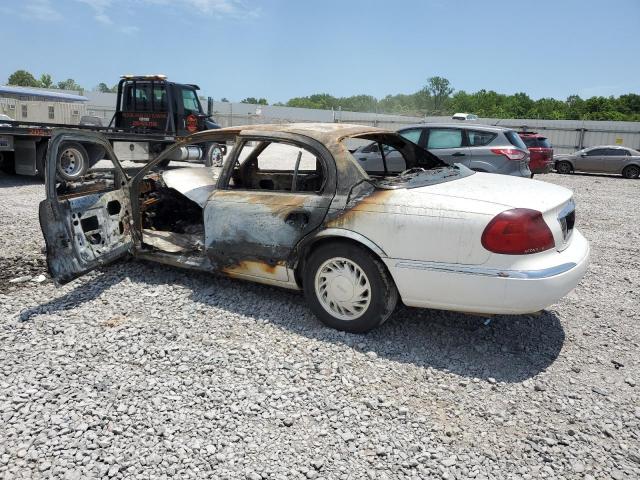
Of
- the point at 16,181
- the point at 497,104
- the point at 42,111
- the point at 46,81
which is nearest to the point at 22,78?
the point at 46,81

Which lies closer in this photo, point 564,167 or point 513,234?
point 513,234

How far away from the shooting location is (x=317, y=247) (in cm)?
369

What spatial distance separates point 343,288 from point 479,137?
7.01m

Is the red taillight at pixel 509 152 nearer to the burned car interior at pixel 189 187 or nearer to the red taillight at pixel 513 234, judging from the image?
the burned car interior at pixel 189 187

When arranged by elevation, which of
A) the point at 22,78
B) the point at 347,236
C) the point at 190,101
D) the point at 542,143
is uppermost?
the point at 22,78

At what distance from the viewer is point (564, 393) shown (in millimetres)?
2963

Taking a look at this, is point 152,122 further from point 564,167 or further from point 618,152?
point 618,152

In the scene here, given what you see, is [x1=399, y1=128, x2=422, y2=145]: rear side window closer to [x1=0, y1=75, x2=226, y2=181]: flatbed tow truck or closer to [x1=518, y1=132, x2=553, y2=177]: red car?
[x1=0, y1=75, x2=226, y2=181]: flatbed tow truck

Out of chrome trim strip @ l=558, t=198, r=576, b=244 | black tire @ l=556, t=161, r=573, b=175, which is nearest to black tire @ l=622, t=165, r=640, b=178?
black tire @ l=556, t=161, r=573, b=175

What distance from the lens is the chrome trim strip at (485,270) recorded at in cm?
304

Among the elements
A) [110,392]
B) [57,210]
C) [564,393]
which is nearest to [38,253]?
[57,210]

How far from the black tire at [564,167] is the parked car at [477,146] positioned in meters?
12.2

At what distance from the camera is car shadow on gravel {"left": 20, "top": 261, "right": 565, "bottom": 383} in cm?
331

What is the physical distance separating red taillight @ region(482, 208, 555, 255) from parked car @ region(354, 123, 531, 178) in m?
6.31
